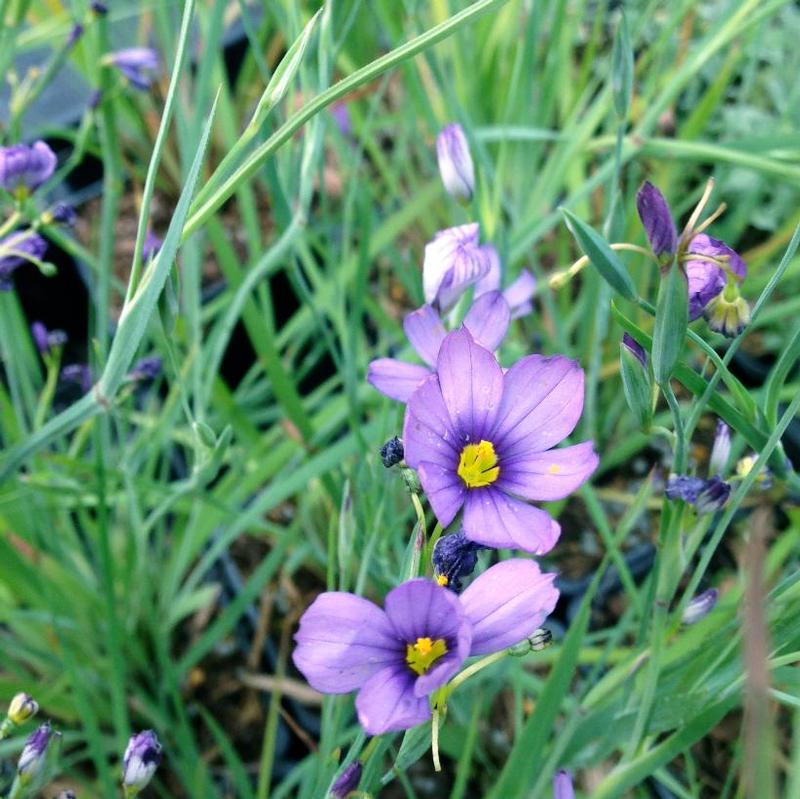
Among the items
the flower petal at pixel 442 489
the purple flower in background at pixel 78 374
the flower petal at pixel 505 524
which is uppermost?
the flower petal at pixel 442 489

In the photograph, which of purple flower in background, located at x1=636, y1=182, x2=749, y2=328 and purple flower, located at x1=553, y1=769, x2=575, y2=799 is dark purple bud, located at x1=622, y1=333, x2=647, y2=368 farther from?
purple flower, located at x1=553, y1=769, x2=575, y2=799

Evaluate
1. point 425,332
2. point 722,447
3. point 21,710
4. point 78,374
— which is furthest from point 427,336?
point 78,374

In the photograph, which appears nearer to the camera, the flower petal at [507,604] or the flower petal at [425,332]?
the flower petal at [507,604]

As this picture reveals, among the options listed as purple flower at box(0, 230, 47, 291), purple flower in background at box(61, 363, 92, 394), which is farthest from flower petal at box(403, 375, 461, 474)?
purple flower in background at box(61, 363, 92, 394)

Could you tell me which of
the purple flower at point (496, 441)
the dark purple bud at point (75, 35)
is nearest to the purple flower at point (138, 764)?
the purple flower at point (496, 441)

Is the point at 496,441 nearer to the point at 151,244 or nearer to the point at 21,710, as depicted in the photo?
the point at 21,710

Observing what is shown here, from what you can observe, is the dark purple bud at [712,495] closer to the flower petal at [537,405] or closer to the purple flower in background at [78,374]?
the flower petal at [537,405]
